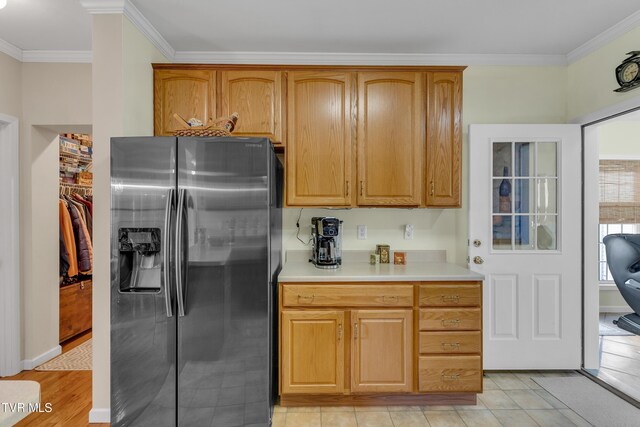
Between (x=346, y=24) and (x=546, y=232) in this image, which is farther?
(x=546, y=232)

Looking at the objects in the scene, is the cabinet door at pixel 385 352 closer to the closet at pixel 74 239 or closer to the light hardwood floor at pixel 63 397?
the light hardwood floor at pixel 63 397

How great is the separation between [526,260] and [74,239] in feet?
14.2

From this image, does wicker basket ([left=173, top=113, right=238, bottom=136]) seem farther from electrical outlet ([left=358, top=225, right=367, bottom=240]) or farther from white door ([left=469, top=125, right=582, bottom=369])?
white door ([left=469, top=125, right=582, bottom=369])

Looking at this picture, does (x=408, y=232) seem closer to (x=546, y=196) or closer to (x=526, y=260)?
(x=526, y=260)

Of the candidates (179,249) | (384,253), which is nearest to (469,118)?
(384,253)

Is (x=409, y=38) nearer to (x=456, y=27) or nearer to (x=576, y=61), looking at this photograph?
(x=456, y=27)

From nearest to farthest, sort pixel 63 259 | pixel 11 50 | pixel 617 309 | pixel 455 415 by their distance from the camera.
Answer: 1. pixel 455 415
2. pixel 11 50
3. pixel 63 259
4. pixel 617 309

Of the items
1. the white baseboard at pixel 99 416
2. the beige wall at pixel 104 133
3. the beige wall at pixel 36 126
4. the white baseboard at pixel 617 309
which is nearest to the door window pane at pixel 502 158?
the beige wall at pixel 104 133

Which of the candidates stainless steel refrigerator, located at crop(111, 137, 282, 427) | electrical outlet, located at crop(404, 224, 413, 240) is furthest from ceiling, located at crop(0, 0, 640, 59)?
electrical outlet, located at crop(404, 224, 413, 240)

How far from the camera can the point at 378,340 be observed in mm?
2367

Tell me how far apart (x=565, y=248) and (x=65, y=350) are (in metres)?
4.63

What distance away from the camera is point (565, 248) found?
2857 millimetres

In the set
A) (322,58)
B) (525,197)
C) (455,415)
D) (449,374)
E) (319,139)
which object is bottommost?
(455,415)

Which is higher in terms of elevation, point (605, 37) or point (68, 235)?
point (605, 37)
